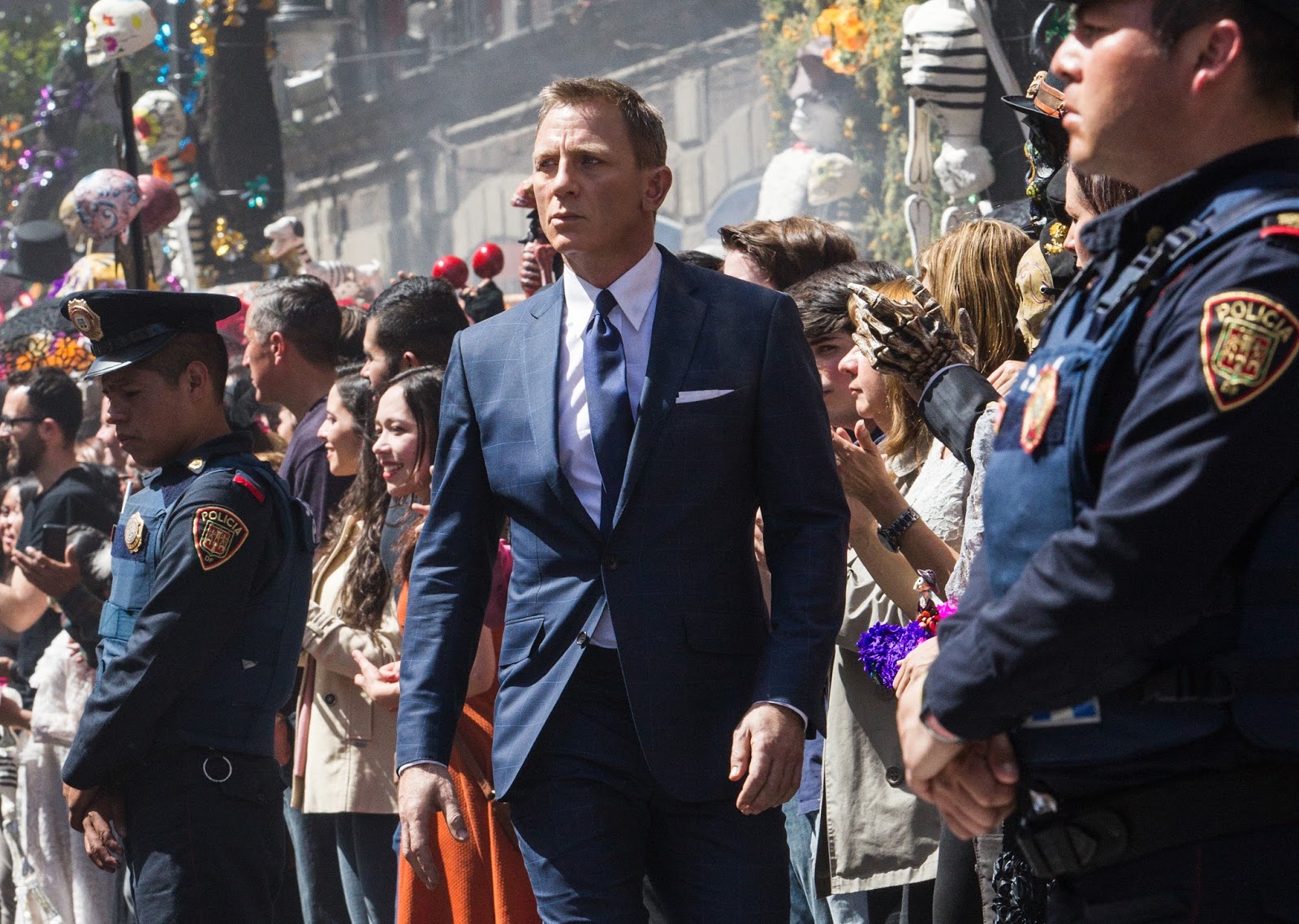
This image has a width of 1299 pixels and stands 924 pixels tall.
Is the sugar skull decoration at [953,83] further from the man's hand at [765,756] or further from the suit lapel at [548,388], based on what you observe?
the man's hand at [765,756]

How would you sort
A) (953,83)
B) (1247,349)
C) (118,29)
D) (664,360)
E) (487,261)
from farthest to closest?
(118,29)
(487,261)
(953,83)
(664,360)
(1247,349)

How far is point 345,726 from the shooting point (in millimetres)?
5117

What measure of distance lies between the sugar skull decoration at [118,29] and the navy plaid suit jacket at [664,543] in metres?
7.79

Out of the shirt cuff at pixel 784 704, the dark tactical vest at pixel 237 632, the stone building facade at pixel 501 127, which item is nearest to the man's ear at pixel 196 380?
the dark tactical vest at pixel 237 632

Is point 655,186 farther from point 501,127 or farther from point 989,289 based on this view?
point 501,127

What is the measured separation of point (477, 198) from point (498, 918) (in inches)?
800

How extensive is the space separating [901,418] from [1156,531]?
226cm

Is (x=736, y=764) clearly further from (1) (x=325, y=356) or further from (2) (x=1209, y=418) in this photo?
(1) (x=325, y=356)

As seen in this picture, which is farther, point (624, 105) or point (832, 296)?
point (832, 296)

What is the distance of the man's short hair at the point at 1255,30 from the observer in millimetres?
2018

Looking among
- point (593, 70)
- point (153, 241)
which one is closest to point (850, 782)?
point (153, 241)

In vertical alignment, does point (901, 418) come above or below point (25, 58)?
above

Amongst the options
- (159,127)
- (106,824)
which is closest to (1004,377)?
(106,824)

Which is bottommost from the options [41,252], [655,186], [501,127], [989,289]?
[501,127]
